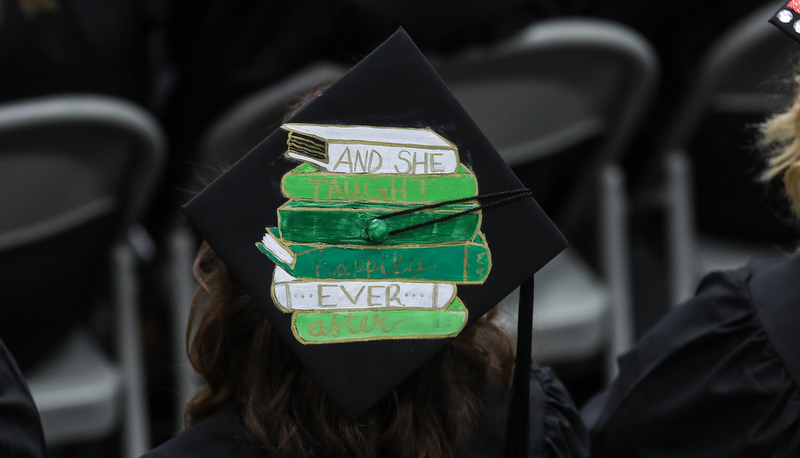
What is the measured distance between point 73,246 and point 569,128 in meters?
0.94

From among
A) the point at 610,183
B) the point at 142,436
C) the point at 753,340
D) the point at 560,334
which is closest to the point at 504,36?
the point at 610,183

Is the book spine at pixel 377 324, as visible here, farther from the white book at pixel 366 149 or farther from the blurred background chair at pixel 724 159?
the blurred background chair at pixel 724 159

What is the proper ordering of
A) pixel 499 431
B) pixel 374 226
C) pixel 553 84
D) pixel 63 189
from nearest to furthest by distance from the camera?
pixel 374 226 → pixel 499 431 → pixel 63 189 → pixel 553 84

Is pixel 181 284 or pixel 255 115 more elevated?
pixel 255 115

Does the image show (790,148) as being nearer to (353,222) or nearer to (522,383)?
(522,383)

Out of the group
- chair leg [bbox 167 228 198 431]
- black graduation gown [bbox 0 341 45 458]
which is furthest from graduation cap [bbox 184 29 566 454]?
chair leg [bbox 167 228 198 431]

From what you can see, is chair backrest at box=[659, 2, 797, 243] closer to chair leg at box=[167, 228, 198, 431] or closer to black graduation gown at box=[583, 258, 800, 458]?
black graduation gown at box=[583, 258, 800, 458]

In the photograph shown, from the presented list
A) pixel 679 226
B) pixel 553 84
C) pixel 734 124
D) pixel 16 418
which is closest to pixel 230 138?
pixel 553 84

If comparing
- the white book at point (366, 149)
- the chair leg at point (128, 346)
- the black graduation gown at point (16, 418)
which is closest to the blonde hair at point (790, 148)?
the white book at point (366, 149)

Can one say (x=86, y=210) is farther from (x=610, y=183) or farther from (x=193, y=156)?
(x=610, y=183)

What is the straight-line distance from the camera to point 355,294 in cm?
76

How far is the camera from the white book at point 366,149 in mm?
761

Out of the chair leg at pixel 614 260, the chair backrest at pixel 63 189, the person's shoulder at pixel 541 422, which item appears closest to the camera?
the person's shoulder at pixel 541 422

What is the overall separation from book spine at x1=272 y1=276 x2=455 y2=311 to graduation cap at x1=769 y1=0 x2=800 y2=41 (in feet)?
1.39
